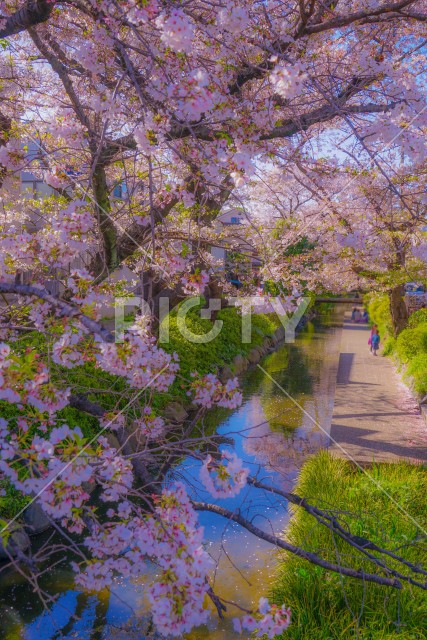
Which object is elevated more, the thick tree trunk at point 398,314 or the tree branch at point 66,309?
the tree branch at point 66,309

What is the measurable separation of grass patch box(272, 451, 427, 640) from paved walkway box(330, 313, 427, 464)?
81 centimetres

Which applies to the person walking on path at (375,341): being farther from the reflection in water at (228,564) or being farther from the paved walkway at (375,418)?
the reflection in water at (228,564)

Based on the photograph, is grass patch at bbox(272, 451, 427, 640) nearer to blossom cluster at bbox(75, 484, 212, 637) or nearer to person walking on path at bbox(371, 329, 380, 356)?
blossom cluster at bbox(75, 484, 212, 637)

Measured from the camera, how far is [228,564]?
469cm

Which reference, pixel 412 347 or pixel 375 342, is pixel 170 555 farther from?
pixel 375 342

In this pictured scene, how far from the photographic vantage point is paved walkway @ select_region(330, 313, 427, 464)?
655cm

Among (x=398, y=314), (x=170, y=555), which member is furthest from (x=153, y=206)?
(x=398, y=314)

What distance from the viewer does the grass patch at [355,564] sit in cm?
326

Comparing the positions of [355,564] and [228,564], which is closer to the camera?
[355,564]

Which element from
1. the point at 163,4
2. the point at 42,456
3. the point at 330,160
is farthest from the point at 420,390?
the point at 42,456

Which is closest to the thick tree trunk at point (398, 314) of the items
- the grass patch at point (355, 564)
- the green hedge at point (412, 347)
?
the green hedge at point (412, 347)

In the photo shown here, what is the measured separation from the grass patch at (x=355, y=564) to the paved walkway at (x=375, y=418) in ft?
2.65

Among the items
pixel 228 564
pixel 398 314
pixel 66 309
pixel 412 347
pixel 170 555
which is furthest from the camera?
pixel 398 314

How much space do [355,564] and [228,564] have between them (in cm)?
131
